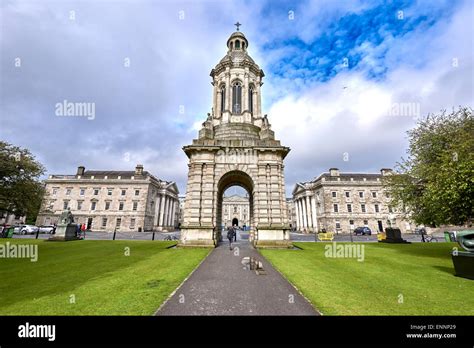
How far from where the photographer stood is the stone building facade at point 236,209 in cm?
10519

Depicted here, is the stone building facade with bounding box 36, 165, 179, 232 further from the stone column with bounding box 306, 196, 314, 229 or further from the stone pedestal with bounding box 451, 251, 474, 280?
the stone pedestal with bounding box 451, 251, 474, 280

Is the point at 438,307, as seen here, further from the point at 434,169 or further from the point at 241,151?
the point at 241,151

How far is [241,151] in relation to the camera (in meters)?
20.9

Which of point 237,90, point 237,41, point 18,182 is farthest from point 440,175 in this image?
point 18,182

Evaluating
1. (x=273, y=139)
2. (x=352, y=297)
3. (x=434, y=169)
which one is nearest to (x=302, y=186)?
(x=273, y=139)

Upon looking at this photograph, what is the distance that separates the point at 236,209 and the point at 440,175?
97024 mm

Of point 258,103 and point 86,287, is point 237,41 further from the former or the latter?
point 86,287

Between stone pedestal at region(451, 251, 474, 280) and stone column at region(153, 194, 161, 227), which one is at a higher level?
stone column at region(153, 194, 161, 227)

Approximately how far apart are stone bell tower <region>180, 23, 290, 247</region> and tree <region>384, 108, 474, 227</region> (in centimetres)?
1002

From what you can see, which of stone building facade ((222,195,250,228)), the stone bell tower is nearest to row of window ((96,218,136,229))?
the stone bell tower

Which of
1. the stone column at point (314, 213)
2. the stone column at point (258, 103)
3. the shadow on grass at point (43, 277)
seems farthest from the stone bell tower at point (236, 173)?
the stone column at point (314, 213)

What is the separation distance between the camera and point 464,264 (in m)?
8.97

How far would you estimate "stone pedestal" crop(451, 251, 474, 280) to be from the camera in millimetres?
8773
